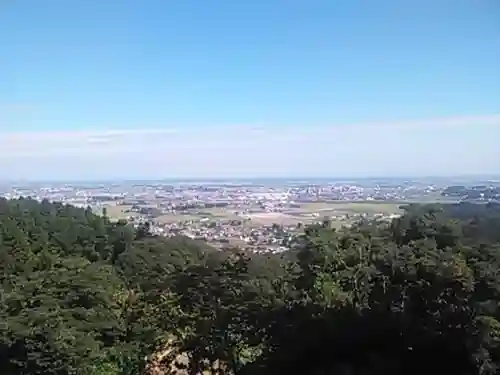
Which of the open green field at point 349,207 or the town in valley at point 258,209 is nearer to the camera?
the town in valley at point 258,209

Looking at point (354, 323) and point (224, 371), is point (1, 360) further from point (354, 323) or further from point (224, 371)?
point (354, 323)

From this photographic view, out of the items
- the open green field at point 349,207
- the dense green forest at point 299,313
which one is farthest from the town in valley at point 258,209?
the dense green forest at point 299,313

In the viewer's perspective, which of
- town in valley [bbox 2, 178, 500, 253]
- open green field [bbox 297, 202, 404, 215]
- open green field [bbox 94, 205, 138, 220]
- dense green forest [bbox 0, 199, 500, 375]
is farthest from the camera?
open green field [bbox 94, 205, 138, 220]

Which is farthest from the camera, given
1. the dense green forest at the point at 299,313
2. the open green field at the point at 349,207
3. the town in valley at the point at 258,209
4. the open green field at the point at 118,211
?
the open green field at the point at 118,211

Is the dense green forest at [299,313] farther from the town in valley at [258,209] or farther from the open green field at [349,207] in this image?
the open green field at [349,207]

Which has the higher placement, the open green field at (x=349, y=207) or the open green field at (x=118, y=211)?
the open green field at (x=349, y=207)

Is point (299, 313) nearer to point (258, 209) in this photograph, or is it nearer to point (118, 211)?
point (258, 209)

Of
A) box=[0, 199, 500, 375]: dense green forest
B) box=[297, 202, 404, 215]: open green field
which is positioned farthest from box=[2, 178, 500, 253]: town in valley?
box=[0, 199, 500, 375]: dense green forest

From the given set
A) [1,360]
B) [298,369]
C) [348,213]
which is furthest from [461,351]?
[348,213]

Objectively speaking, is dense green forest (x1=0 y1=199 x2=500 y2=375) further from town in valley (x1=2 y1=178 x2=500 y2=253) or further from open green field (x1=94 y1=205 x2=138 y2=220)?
open green field (x1=94 y1=205 x2=138 y2=220)
